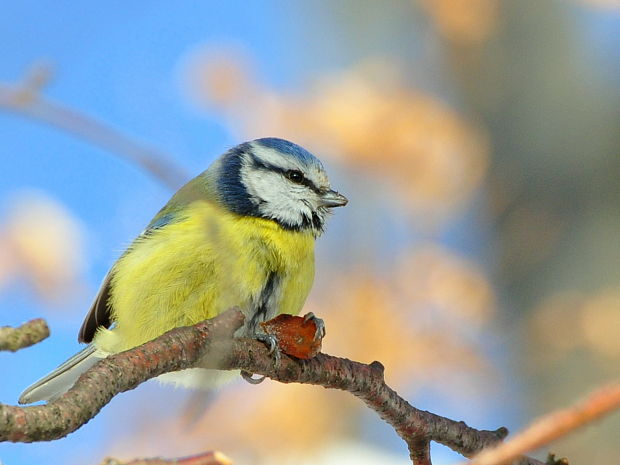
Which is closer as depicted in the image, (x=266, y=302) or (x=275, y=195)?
(x=266, y=302)

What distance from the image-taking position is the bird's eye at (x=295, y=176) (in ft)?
7.72

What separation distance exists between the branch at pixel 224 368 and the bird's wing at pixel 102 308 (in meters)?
1.01

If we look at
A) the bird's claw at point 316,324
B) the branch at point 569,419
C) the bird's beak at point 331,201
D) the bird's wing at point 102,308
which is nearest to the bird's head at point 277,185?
the bird's beak at point 331,201

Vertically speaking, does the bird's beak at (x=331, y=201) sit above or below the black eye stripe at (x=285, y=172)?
below

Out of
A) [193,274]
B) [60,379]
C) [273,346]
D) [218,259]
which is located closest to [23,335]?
[273,346]

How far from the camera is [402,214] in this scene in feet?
13.4

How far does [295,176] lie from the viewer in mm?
2365

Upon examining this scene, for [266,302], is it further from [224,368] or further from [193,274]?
[224,368]

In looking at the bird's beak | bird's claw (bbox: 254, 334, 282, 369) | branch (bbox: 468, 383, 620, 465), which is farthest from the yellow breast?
branch (bbox: 468, 383, 620, 465)

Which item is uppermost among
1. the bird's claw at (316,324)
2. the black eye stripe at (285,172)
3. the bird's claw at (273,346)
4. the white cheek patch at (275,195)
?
the black eye stripe at (285,172)

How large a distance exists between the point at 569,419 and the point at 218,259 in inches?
53.4

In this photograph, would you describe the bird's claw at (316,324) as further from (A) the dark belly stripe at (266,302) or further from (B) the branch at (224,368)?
(A) the dark belly stripe at (266,302)

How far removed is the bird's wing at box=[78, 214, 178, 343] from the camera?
2.16 metres

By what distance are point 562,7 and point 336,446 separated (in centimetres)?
259
